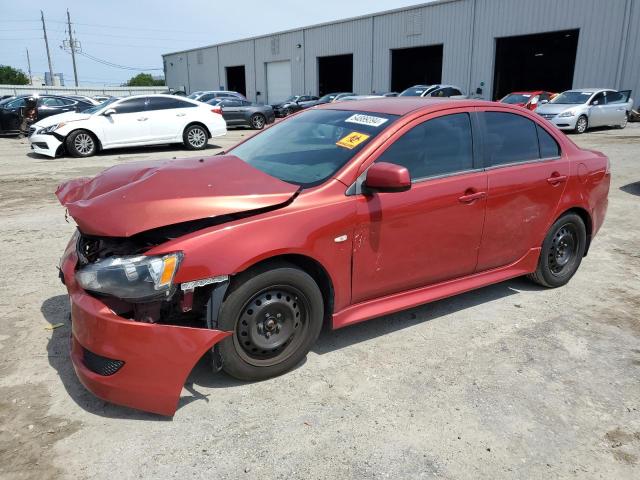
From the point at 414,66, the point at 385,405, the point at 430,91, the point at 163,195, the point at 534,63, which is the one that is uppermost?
the point at 534,63

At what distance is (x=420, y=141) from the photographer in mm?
3570

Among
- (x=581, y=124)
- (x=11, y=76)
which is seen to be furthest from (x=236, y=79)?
(x=11, y=76)

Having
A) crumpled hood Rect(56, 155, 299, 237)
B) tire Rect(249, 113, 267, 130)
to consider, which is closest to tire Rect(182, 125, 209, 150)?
tire Rect(249, 113, 267, 130)

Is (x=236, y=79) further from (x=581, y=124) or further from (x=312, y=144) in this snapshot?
(x=312, y=144)

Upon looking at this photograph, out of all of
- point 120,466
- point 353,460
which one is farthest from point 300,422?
point 120,466

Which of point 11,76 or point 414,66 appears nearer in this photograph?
point 414,66

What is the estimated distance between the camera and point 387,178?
3057mm

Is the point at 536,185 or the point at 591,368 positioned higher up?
the point at 536,185

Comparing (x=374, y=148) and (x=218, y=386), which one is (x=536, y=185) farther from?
(x=218, y=386)

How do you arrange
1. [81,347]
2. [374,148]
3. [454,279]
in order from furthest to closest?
[454,279] < [374,148] < [81,347]

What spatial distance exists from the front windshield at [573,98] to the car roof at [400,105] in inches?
674

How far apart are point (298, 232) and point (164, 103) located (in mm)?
11788

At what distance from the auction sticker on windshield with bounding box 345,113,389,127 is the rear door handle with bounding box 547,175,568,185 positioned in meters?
1.59

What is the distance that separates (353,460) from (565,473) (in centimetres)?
99
